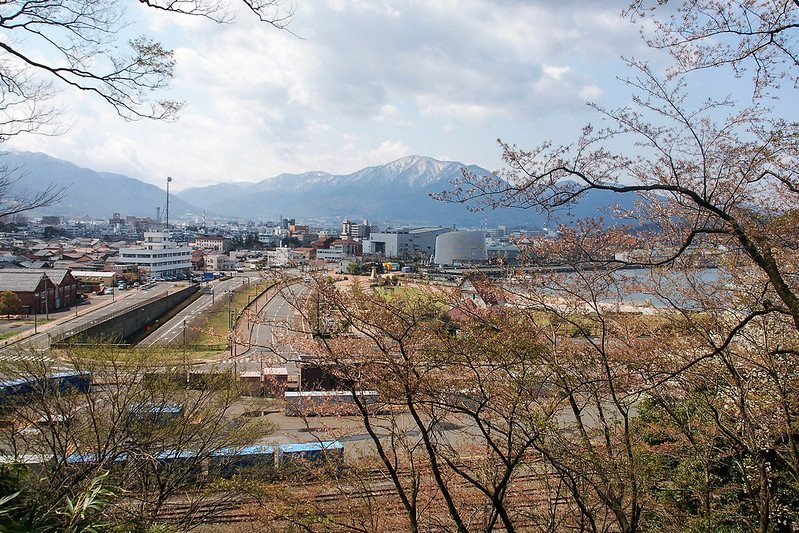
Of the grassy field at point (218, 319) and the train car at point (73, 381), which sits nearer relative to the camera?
the train car at point (73, 381)

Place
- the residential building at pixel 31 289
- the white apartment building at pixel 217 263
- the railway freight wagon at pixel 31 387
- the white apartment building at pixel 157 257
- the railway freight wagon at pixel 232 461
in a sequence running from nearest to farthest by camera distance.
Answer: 1. the railway freight wagon at pixel 232 461
2. the railway freight wagon at pixel 31 387
3. the residential building at pixel 31 289
4. the white apartment building at pixel 157 257
5. the white apartment building at pixel 217 263

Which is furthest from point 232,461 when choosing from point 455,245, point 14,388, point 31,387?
point 455,245

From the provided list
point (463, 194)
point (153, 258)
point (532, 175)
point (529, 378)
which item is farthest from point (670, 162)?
point (153, 258)

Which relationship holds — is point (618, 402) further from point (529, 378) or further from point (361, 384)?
point (361, 384)

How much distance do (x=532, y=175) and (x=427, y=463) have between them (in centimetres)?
294

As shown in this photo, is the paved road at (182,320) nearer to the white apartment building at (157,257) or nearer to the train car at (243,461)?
the white apartment building at (157,257)

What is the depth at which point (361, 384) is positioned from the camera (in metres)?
3.98

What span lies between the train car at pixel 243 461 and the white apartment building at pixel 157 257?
35.8 metres

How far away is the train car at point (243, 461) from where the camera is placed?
23.1 ft

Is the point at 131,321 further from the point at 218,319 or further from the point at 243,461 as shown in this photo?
the point at 243,461

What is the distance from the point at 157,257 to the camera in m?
41.0

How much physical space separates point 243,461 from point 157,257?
37.5 m

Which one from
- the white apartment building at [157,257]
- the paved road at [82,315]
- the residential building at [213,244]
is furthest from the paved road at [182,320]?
the residential building at [213,244]

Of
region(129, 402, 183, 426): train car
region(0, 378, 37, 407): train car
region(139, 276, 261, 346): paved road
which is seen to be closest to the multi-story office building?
region(139, 276, 261, 346): paved road
